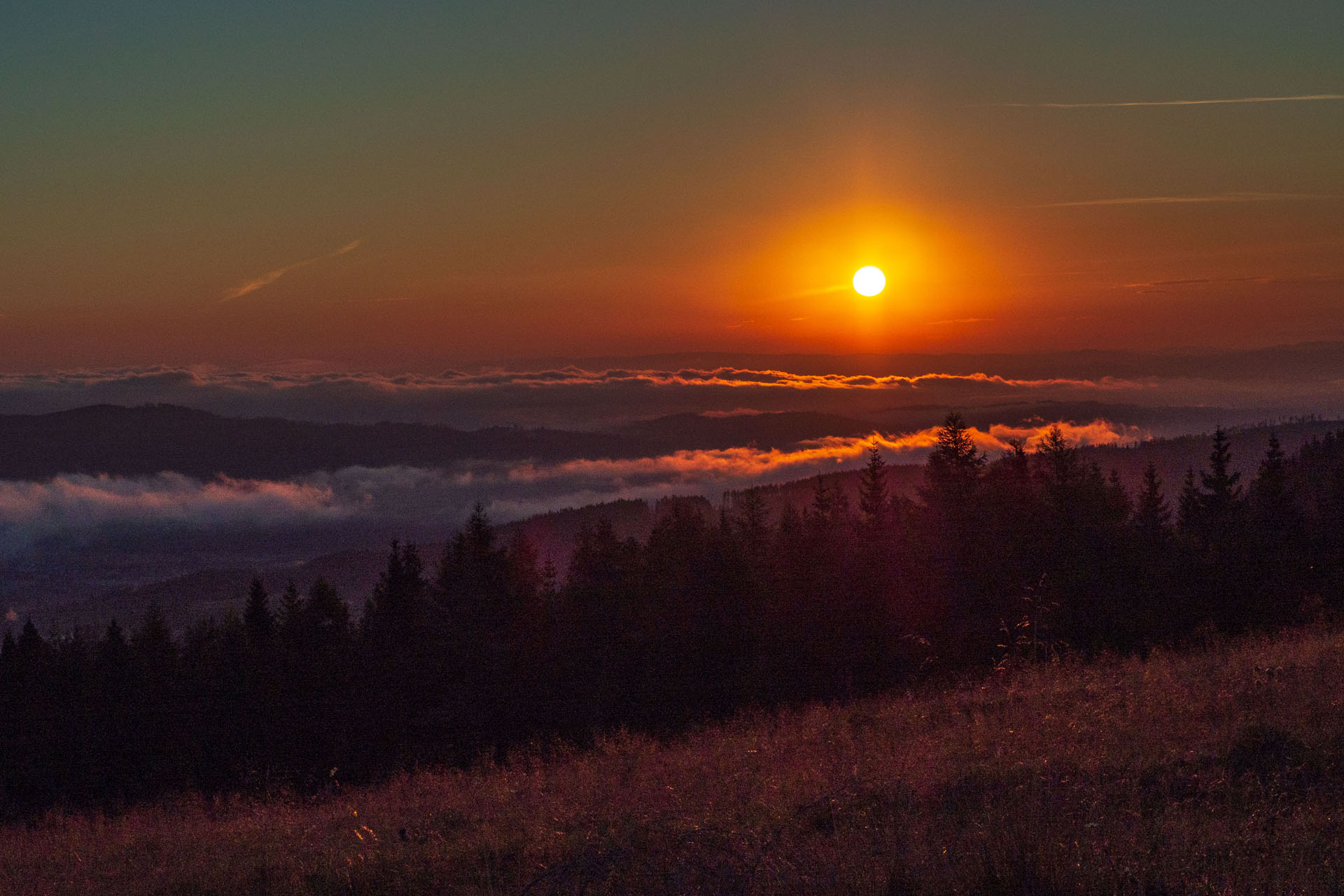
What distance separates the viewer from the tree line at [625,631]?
36.0 m

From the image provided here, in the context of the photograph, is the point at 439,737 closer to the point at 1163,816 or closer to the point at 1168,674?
the point at 1168,674

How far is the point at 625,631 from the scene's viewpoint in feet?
132

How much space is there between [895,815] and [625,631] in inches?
1278

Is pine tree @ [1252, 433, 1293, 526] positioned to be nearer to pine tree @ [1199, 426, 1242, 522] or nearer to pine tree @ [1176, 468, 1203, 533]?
pine tree @ [1199, 426, 1242, 522]

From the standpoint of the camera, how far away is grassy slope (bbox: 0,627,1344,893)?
6734 mm

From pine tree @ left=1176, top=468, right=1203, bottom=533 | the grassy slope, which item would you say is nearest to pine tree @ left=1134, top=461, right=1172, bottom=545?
pine tree @ left=1176, top=468, right=1203, bottom=533

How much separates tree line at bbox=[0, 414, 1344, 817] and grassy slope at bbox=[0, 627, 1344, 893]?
817 inches

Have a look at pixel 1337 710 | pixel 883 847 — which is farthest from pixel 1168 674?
pixel 883 847

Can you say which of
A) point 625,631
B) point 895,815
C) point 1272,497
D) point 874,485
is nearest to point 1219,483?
point 1272,497

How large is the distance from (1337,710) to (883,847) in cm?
527

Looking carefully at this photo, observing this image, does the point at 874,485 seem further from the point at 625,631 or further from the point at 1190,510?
the point at 625,631

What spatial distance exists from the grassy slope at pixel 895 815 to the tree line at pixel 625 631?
2076 centimetres

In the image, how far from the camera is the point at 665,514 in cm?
5212

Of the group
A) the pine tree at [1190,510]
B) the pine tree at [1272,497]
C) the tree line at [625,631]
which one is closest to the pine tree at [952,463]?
the tree line at [625,631]
